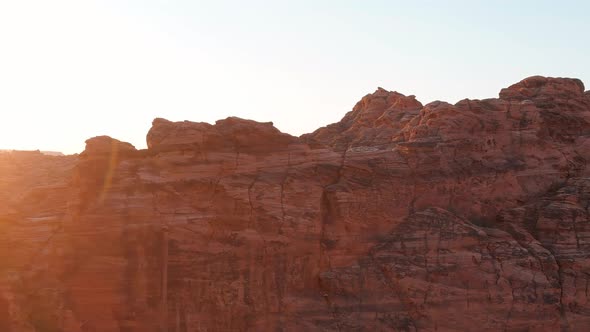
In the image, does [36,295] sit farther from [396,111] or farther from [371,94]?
[371,94]

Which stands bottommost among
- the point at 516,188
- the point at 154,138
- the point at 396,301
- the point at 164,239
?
the point at 396,301

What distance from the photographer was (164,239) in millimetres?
26156

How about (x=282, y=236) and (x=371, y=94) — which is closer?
(x=282, y=236)

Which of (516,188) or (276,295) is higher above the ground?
(516,188)

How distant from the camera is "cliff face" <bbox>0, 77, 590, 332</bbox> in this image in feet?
85.4

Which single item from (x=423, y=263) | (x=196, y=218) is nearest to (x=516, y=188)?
(x=423, y=263)

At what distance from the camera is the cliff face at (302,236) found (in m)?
26.0

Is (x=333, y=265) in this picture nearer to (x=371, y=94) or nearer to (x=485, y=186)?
(x=485, y=186)

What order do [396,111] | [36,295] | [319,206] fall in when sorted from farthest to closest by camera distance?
1. [396,111]
2. [319,206]
3. [36,295]

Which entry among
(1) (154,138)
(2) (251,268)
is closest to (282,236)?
(2) (251,268)

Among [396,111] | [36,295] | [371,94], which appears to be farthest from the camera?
[371,94]

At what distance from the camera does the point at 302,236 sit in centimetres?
2731

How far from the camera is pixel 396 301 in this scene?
26750 mm

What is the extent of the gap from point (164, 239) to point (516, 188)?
16.3m
